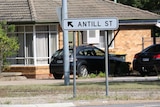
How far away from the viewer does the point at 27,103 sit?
49.5ft

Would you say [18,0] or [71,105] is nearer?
[71,105]

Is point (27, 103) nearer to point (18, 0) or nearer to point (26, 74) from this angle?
point (26, 74)

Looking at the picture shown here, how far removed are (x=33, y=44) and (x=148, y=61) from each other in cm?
697

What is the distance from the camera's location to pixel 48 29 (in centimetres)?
2927

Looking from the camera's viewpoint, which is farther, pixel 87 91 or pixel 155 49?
pixel 155 49

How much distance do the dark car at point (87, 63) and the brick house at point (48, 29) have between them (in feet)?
6.84

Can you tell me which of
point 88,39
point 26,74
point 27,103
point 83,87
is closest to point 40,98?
point 27,103

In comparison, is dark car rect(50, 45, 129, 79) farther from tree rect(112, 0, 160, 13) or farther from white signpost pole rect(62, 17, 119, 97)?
tree rect(112, 0, 160, 13)

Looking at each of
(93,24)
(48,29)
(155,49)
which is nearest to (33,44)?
(48,29)

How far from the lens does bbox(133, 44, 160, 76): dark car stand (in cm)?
2551


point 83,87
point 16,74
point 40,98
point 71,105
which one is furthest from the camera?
point 16,74

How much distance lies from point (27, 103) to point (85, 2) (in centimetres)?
1825

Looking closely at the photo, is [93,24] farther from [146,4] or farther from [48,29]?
[146,4]

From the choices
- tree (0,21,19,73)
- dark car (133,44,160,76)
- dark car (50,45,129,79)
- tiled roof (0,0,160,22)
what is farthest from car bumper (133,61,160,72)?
tree (0,21,19,73)
